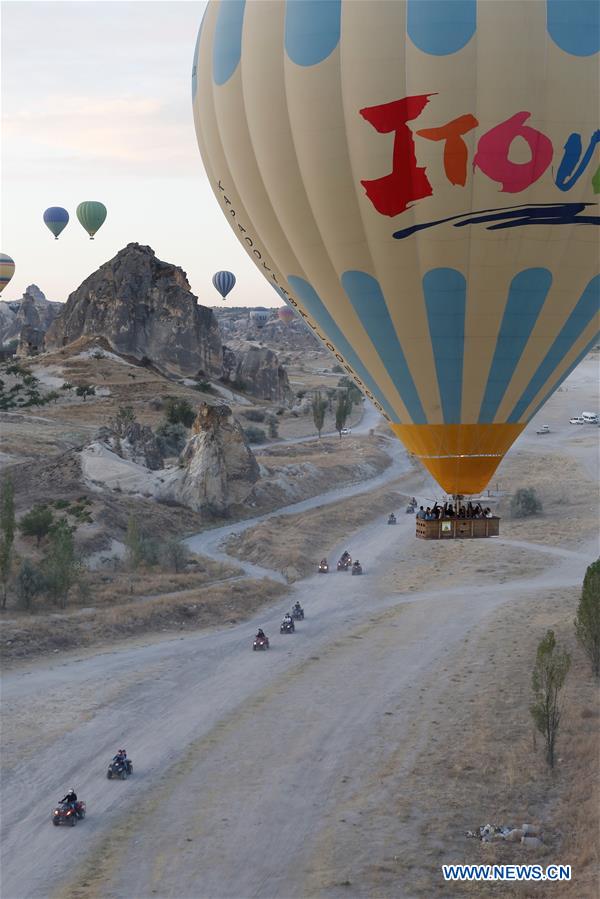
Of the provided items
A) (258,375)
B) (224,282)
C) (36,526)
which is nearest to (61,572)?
(36,526)

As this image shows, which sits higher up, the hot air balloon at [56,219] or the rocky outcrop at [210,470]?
the hot air balloon at [56,219]

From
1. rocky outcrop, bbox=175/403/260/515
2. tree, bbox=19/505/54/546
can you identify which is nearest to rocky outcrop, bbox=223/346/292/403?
rocky outcrop, bbox=175/403/260/515

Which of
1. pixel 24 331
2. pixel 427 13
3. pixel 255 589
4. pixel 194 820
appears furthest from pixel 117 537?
pixel 24 331

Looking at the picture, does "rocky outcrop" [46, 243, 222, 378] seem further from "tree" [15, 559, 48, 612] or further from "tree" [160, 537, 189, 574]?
"tree" [15, 559, 48, 612]

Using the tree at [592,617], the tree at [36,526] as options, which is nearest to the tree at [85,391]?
the tree at [36,526]

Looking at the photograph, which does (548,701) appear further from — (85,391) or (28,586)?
(85,391)

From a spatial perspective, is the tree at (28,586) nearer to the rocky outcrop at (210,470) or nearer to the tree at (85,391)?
the rocky outcrop at (210,470)
